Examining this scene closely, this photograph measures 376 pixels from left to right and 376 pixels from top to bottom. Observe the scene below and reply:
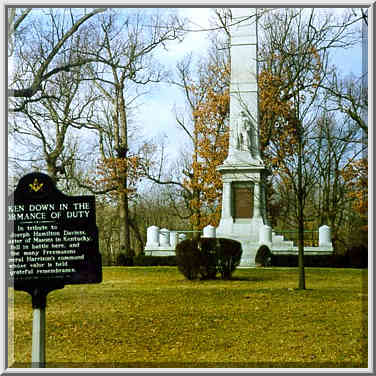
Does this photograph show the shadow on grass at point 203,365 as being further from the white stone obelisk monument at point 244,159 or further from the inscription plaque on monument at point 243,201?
the inscription plaque on monument at point 243,201

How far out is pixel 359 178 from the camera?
11898 millimetres

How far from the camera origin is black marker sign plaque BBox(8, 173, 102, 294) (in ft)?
17.7

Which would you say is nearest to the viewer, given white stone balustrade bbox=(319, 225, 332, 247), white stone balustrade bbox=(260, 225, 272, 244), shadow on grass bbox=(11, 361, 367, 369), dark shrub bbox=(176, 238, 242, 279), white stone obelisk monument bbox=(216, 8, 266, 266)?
shadow on grass bbox=(11, 361, 367, 369)

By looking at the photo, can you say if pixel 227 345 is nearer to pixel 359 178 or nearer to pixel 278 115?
pixel 359 178

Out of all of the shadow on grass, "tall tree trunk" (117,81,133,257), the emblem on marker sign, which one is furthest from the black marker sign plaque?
"tall tree trunk" (117,81,133,257)

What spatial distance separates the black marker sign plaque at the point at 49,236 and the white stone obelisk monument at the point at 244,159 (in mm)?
10284

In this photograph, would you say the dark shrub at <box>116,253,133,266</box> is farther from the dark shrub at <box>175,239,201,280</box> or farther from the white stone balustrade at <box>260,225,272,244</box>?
the dark shrub at <box>175,239,201,280</box>

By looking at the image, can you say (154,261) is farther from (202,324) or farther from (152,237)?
(202,324)

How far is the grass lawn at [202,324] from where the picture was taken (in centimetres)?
638

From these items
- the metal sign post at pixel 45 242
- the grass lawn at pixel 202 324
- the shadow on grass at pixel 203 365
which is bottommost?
the shadow on grass at pixel 203 365

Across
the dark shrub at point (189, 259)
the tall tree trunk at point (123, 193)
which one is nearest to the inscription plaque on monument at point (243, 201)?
the tall tree trunk at point (123, 193)

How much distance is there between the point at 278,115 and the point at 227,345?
29.9 feet

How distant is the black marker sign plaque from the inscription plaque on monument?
36.9 ft

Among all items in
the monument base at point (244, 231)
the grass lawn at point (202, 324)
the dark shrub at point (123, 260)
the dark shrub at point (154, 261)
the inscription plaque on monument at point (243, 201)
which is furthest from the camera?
the inscription plaque on monument at point (243, 201)
